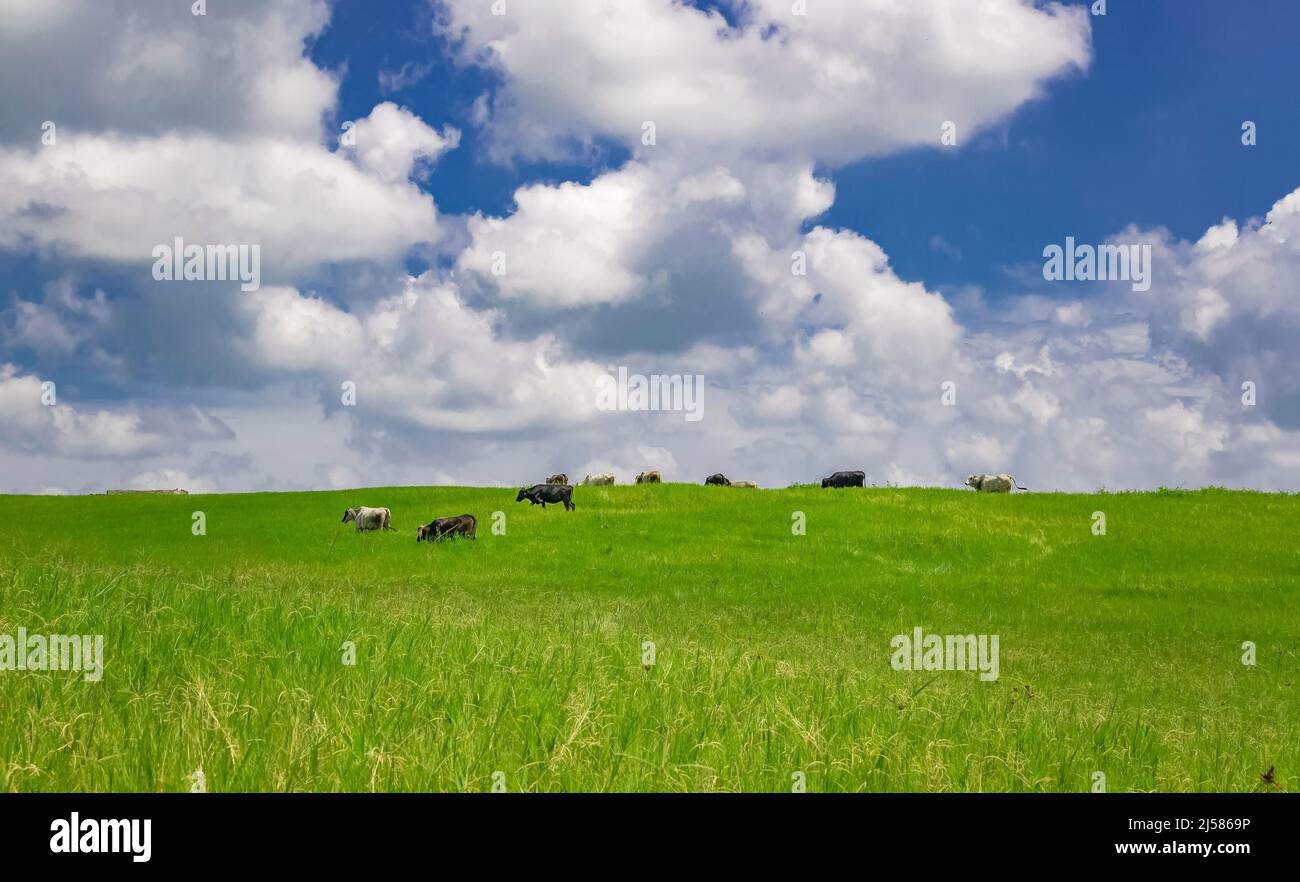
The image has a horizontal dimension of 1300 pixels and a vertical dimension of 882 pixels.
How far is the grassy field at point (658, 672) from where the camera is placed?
6.66 metres

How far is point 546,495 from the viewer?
156ft

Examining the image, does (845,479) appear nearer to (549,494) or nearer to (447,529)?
(549,494)

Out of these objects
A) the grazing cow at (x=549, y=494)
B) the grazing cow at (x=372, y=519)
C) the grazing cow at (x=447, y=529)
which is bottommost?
the grazing cow at (x=447, y=529)

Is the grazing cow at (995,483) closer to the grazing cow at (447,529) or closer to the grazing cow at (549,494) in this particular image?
the grazing cow at (549,494)

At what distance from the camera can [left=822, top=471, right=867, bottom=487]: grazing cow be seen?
59438mm

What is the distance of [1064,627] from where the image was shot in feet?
81.8

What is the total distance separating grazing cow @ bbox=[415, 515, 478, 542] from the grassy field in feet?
6.57
